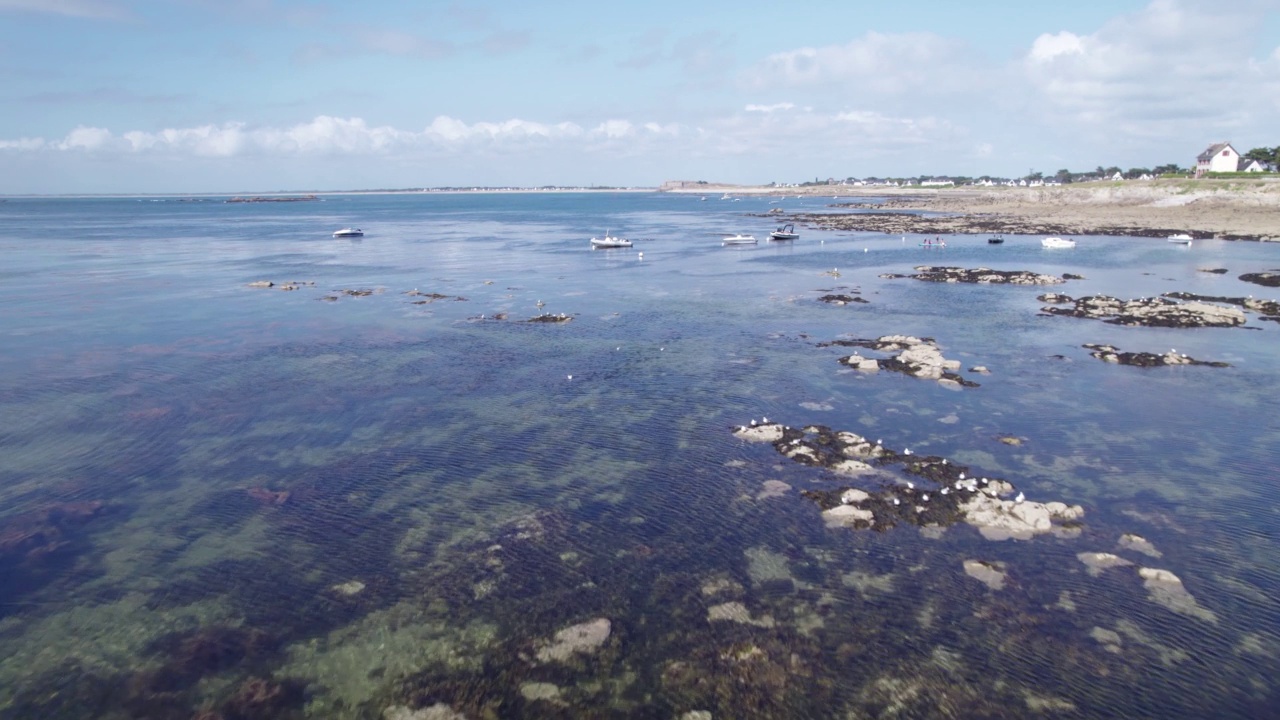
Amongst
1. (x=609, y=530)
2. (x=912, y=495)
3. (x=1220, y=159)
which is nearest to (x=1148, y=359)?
(x=912, y=495)

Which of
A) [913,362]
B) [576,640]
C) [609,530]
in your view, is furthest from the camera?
[913,362]

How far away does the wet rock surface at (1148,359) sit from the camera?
114ft

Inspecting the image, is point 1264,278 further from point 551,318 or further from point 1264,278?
point 551,318

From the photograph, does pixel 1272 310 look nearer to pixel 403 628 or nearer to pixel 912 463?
pixel 912 463

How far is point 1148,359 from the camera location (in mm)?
35281

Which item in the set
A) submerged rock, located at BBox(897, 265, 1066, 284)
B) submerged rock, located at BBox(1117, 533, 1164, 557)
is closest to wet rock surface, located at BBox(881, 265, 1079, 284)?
submerged rock, located at BBox(897, 265, 1066, 284)

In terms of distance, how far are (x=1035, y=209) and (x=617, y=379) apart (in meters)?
144

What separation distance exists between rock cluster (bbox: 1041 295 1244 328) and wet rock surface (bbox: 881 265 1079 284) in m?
10.2

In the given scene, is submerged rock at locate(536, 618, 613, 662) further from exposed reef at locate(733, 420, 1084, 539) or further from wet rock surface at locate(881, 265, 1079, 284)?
wet rock surface at locate(881, 265, 1079, 284)

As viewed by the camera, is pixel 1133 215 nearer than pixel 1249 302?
No

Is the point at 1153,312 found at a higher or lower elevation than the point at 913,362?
higher

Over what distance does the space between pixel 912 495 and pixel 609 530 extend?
9.34m

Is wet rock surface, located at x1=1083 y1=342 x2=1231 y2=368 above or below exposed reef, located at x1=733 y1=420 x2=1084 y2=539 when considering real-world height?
above

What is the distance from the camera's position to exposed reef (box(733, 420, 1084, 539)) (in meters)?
20.1
